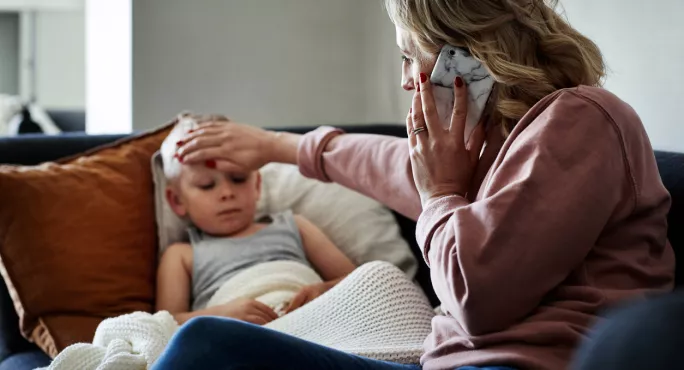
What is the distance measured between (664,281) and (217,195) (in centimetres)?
101

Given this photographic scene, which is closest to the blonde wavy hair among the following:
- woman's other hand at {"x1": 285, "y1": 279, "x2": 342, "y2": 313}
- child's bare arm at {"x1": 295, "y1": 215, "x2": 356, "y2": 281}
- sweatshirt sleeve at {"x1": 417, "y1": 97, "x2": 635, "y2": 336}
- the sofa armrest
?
sweatshirt sleeve at {"x1": 417, "y1": 97, "x2": 635, "y2": 336}

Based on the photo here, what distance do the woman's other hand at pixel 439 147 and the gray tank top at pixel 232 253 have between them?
704 mm

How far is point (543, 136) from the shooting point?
3.70 feet

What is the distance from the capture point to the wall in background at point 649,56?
5.10 feet

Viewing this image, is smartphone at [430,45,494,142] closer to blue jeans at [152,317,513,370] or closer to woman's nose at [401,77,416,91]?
woman's nose at [401,77,416,91]

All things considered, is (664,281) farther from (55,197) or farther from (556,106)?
(55,197)

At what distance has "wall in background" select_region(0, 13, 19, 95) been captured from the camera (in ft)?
22.3

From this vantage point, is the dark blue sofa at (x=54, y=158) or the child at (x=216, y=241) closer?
the dark blue sofa at (x=54, y=158)

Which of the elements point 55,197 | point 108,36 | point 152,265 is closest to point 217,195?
point 152,265

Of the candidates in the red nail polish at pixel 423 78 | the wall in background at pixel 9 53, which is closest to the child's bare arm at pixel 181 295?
the red nail polish at pixel 423 78

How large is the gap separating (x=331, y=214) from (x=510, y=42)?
90 centimetres

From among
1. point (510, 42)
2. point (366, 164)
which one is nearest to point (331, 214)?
point (366, 164)

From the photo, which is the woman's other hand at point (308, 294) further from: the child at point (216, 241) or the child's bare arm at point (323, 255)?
the child's bare arm at point (323, 255)

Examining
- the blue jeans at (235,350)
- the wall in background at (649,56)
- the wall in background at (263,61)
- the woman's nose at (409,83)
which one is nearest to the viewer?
the blue jeans at (235,350)
